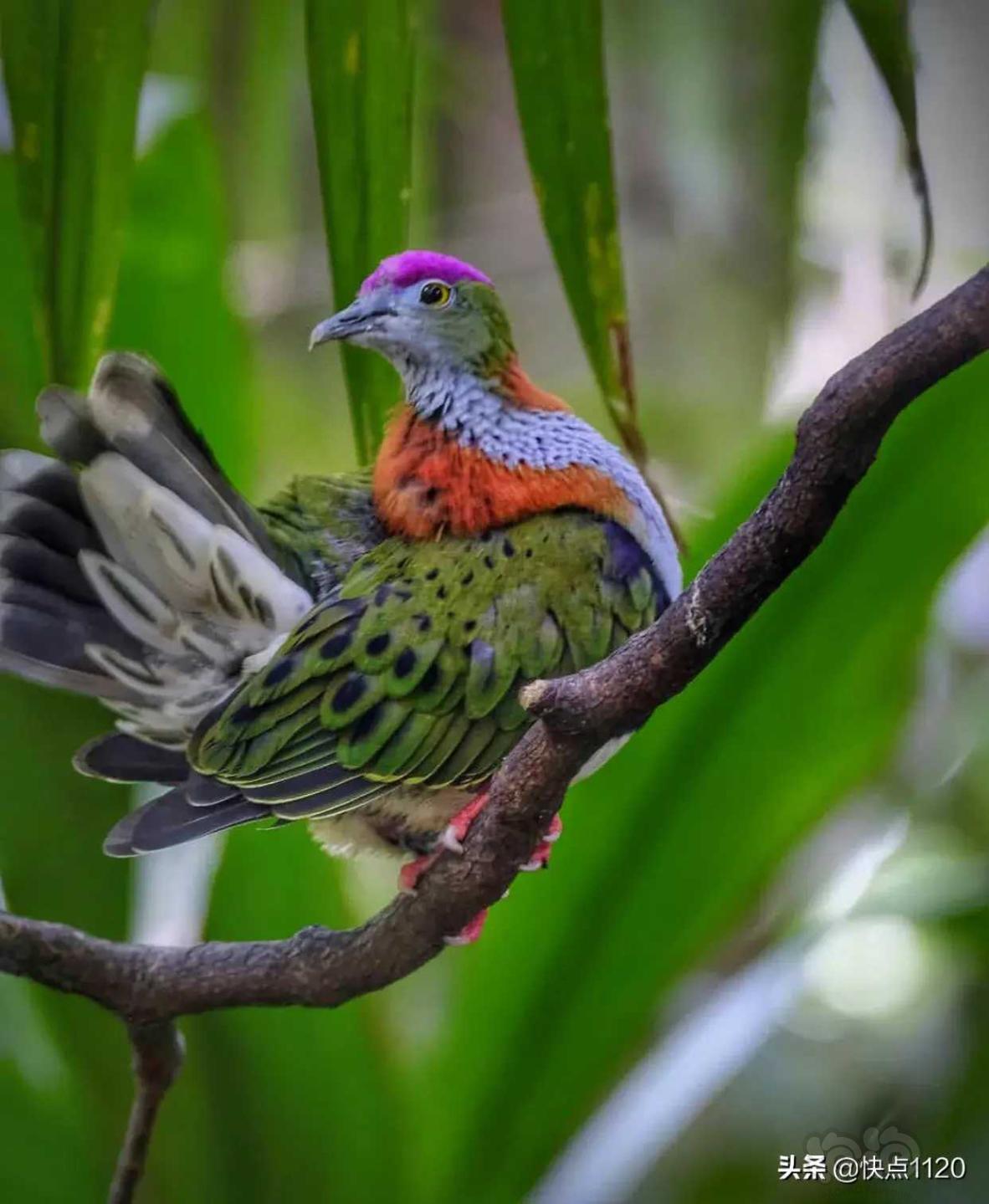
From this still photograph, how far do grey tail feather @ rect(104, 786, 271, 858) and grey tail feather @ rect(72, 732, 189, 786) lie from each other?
12 centimetres

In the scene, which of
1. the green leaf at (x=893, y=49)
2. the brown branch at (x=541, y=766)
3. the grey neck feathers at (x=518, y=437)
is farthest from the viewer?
the grey neck feathers at (x=518, y=437)

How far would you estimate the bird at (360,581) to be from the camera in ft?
Answer: 2.46

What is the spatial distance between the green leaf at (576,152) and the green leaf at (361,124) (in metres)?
0.06

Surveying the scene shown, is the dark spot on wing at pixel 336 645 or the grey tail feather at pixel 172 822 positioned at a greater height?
the dark spot on wing at pixel 336 645

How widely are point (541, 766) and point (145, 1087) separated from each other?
1.27 ft

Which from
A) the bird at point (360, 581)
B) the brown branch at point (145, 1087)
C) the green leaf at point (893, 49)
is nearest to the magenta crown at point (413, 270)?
the bird at point (360, 581)

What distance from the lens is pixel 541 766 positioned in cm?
61

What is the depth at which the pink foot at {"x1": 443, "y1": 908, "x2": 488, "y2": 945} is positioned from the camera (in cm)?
77

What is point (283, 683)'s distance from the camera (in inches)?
30.2

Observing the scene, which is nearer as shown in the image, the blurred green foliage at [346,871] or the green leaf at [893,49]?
the green leaf at [893,49]

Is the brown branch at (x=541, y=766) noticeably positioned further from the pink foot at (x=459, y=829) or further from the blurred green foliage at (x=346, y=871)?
the blurred green foliage at (x=346, y=871)

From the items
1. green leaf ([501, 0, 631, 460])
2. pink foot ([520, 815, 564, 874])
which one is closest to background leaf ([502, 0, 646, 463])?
green leaf ([501, 0, 631, 460])

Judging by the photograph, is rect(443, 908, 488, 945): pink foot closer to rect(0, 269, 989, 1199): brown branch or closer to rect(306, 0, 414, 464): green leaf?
rect(0, 269, 989, 1199): brown branch

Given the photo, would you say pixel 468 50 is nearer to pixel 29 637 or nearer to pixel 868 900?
pixel 29 637
